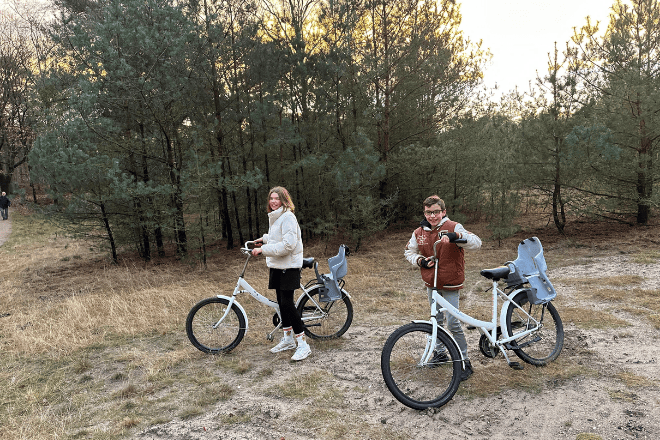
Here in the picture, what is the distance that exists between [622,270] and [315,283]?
647 cm

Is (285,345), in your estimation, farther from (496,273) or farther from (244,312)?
(496,273)

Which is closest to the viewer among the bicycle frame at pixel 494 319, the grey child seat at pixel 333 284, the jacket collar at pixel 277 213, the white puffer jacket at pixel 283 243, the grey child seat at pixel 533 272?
the bicycle frame at pixel 494 319

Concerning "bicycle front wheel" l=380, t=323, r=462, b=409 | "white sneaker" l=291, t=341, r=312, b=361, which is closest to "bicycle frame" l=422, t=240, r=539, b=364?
"bicycle front wheel" l=380, t=323, r=462, b=409

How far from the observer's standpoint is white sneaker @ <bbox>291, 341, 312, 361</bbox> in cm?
426

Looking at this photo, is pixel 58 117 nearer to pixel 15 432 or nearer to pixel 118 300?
pixel 118 300

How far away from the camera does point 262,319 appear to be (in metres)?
5.91

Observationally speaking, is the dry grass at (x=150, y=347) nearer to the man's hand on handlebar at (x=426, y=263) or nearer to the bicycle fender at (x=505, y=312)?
the bicycle fender at (x=505, y=312)

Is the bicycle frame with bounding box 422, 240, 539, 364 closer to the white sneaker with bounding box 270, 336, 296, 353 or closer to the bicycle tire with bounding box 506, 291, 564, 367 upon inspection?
the bicycle tire with bounding box 506, 291, 564, 367

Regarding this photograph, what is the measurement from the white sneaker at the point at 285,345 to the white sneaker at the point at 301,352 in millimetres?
247

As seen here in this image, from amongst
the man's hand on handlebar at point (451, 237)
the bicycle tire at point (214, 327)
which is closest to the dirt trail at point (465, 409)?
the bicycle tire at point (214, 327)

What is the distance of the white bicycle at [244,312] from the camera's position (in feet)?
14.6

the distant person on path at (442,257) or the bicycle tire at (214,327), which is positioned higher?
the distant person on path at (442,257)

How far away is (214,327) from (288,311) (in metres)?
0.97

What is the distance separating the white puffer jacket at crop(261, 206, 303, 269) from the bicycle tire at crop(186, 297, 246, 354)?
2.98 feet
